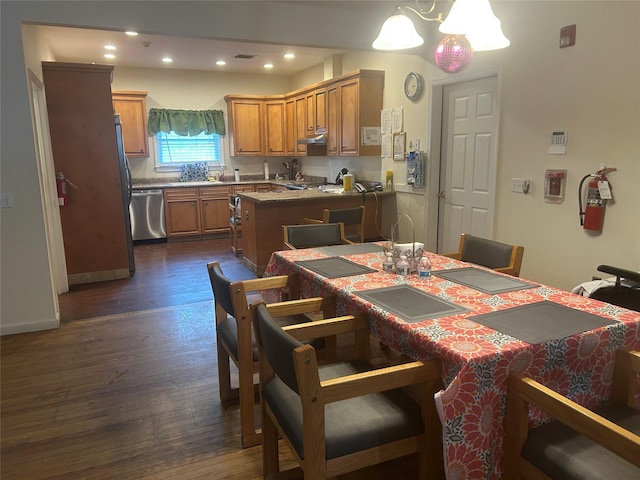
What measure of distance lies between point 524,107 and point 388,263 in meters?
2.06

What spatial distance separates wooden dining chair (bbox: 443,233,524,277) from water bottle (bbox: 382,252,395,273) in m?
0.58

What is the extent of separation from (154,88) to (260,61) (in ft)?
6.15

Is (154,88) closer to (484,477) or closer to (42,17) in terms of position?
(42,17)

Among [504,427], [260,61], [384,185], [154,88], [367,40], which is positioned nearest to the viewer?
[504,427]

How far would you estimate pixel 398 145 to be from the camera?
523cm

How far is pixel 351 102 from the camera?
18.4ft

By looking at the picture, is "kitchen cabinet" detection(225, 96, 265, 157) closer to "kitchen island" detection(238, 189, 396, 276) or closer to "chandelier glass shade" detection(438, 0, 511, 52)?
"kitchen island" detection(238, 189, 396, 276)

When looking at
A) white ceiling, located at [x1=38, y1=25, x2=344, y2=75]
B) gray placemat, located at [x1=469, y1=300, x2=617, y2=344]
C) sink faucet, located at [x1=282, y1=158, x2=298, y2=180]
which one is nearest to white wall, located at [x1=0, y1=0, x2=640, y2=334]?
white ceiling, located at [x1=38, y1=25, x2=344, y2=75]

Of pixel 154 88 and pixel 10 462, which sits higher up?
pixel 154 88

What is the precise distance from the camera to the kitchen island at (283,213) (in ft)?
16.4

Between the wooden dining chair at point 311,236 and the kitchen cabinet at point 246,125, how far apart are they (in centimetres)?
485

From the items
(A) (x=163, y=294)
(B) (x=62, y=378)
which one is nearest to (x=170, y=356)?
(B) (x=62, y=378)

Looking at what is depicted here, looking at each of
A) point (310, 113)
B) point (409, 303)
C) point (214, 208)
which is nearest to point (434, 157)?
point (310, 113)

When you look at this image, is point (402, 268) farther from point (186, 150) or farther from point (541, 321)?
point (186, 150)
